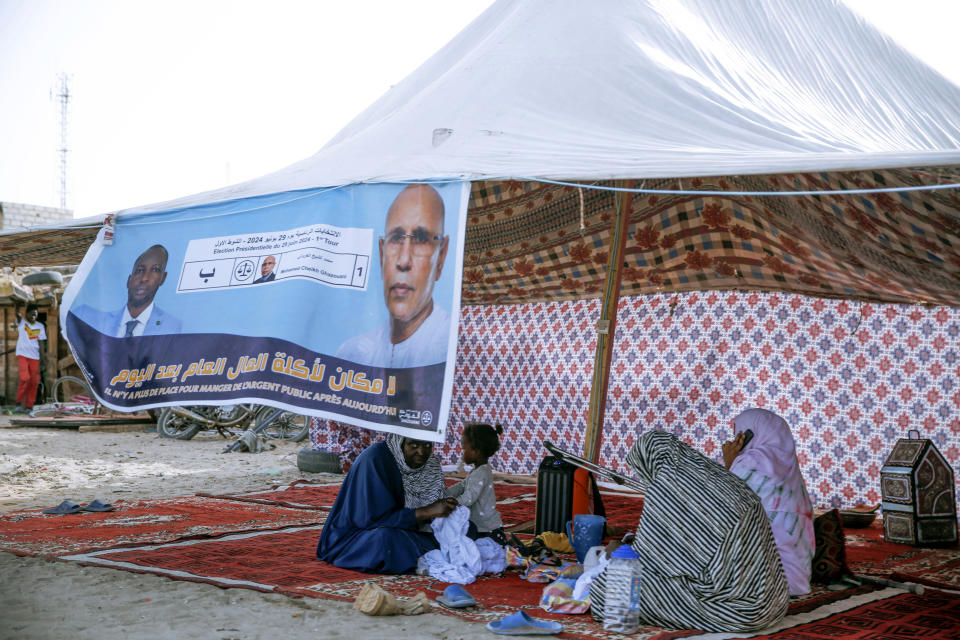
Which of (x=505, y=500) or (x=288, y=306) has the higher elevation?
(x=288, y=306)

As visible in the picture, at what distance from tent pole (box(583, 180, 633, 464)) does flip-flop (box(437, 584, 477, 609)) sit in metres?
1.91

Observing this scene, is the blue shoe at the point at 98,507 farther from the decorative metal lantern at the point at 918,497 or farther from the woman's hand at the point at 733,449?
the decorative metal lantern at the point at 918,497

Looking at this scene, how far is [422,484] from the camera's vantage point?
4660 millimetres

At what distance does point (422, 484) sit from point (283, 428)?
7.27m

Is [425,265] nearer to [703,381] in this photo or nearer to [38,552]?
[38,552]

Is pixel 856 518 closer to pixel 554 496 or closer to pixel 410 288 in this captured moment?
pixel 554 496

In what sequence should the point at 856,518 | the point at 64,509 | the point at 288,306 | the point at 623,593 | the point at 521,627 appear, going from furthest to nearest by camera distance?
the point at 856,518, the point at 64,509, the point at 288,306, the point at 623,593, the point at 521,627

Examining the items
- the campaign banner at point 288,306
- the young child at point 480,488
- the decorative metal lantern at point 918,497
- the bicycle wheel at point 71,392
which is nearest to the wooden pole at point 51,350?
the bicycle wheel at point 71,392

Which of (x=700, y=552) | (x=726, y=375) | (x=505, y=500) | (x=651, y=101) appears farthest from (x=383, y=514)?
(x=726, y=375)

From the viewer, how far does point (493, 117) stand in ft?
16.1

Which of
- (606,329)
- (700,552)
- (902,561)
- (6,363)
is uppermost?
(6,363)

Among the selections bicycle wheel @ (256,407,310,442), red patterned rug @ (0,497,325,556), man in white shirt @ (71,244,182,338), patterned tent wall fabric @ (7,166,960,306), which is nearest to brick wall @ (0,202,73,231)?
bicycle wheel @ (256,407,310,442)

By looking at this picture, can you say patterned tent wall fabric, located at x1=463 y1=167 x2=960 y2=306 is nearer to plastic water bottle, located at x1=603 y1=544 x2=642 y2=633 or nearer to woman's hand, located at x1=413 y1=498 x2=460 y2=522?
woman's hand, located at x1=413 y1=498 x2=460 y2=522

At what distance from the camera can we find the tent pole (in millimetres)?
5695
